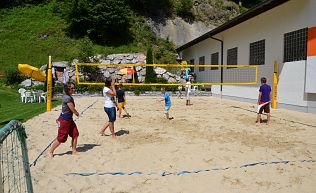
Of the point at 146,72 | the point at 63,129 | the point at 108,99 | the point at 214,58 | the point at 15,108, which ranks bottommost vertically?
the point at 15,108

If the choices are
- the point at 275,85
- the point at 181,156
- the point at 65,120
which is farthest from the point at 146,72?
the point at 181,156

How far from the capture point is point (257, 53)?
583 inches

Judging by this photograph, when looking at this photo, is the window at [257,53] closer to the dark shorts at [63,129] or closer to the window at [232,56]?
the window at [232,56]

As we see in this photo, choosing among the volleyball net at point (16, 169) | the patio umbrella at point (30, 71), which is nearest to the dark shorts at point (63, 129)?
the volleyball net at point (16, 169)

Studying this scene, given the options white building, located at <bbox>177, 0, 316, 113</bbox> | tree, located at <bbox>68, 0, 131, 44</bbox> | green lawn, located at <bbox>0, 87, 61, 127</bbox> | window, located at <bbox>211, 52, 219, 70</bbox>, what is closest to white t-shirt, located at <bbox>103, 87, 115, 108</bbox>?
green lawn, located at <bbox>0, 87, 61, 127</bbox>

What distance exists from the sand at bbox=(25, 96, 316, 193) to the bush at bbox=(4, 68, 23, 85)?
40.3ft

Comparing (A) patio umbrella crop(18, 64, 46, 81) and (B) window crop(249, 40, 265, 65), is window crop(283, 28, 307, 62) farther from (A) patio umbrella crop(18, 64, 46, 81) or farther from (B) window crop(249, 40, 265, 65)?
(A) patio umbrella crop(18, 64, 46, 81)

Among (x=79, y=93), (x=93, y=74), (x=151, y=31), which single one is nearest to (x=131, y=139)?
(x=79, y=93)

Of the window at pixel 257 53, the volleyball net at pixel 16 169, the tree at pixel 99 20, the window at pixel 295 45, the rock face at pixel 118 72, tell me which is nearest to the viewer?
the volleyball net at pixel 16 169

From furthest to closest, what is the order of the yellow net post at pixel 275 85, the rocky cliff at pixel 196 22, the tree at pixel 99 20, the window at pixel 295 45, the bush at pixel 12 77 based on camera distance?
the rocky cliff at pixel 196 22 < the tree at pixel 99 20 < the bush at pixel 12 77 < the yellow net post at pixel 275 85 < the window at pixel 295 45

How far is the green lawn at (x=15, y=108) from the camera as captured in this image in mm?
9508

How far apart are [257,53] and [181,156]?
1057 cm

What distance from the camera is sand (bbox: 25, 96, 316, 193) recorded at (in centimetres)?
439

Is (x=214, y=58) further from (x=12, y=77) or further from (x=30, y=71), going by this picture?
(x=12, y=77)
